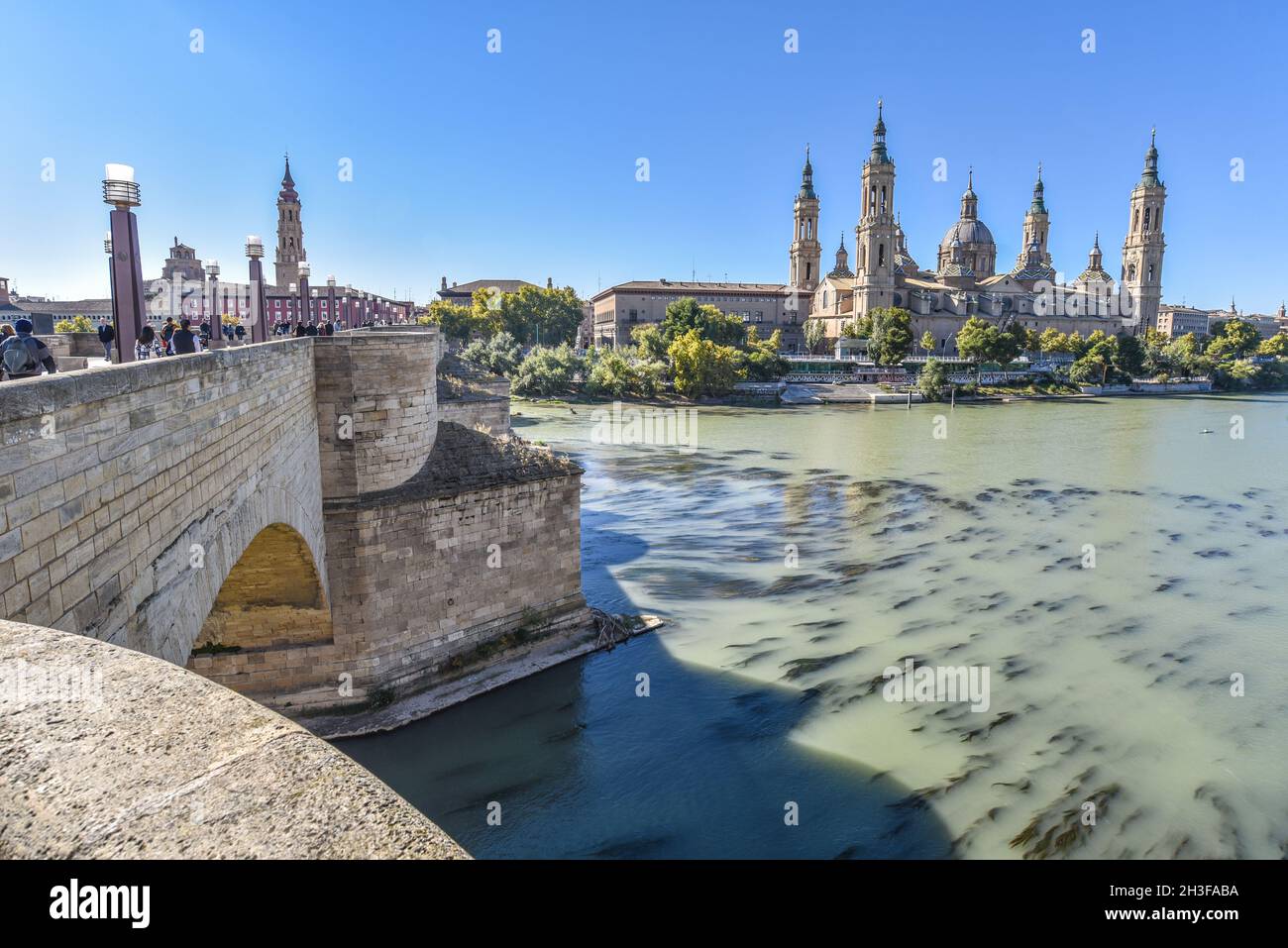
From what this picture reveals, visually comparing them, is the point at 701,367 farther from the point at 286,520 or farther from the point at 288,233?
the point at 286,520

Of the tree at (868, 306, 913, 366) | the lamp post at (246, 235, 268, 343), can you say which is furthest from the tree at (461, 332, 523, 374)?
the lamp post at (246, 235, 268, 343)

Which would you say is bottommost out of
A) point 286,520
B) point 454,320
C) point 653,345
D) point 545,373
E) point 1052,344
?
point 286,520

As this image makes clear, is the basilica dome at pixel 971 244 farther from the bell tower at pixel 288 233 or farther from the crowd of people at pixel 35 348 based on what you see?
the crowd of people at pixel 35 348

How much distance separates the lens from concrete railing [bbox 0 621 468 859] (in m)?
1.66

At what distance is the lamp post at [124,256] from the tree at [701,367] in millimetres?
51165

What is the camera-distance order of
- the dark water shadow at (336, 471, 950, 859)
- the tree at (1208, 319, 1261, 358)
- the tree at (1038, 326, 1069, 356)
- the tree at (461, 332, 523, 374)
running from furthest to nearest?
the tree at (1208, 319, 1261, 358) < the tree at (1038, 326, 1069, 356) < the tree at (461, 332, 523, 374) < the dark water shadow at (336, 471, 950, 859)

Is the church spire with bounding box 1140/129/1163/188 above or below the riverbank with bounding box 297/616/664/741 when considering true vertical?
above

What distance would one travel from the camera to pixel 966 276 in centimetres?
9162

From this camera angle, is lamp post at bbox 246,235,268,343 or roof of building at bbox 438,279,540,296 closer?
lamp post at bbox 246,235,268,343

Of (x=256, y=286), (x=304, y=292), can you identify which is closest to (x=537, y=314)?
(x=304, y=292)

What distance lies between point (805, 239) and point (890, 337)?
97.7 ft

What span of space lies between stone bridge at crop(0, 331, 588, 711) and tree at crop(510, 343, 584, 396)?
43.0 metres

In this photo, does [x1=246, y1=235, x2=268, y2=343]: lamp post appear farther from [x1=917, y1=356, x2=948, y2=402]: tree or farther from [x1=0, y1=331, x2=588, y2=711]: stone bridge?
[x1=917, y1=356, x2=948, y2=402]: tree
